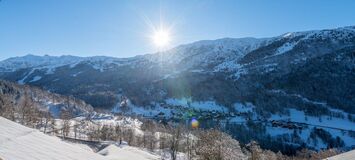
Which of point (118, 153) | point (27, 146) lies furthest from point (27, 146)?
point (118, 153)

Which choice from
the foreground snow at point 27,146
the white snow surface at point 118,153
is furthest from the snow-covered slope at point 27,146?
the white snow surface at point 118,153

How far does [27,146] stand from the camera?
52062 mm

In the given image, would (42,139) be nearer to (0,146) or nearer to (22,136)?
(22,136)

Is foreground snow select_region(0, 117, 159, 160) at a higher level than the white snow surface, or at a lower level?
higher

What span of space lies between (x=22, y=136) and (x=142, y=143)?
116 meters

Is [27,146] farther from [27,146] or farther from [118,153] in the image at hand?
[118,153]

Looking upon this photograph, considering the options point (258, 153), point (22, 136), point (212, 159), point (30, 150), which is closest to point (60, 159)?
point (30, 150)

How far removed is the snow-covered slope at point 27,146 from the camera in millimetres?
45975

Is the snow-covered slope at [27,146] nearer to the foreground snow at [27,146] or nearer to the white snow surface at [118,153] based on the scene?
the foreground snow at [27,146]


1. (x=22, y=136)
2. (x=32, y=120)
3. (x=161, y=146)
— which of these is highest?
(x=22, y=136)

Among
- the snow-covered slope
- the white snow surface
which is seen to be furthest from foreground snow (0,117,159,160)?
the white snow surface

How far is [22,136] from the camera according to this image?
58.0 metres

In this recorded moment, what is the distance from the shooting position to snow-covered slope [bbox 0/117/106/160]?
45975 millimetres

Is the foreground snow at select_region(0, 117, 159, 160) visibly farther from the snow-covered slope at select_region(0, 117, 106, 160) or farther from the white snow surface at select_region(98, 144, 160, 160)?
the white snow surface at select_region(98, 144, 160, 160)
